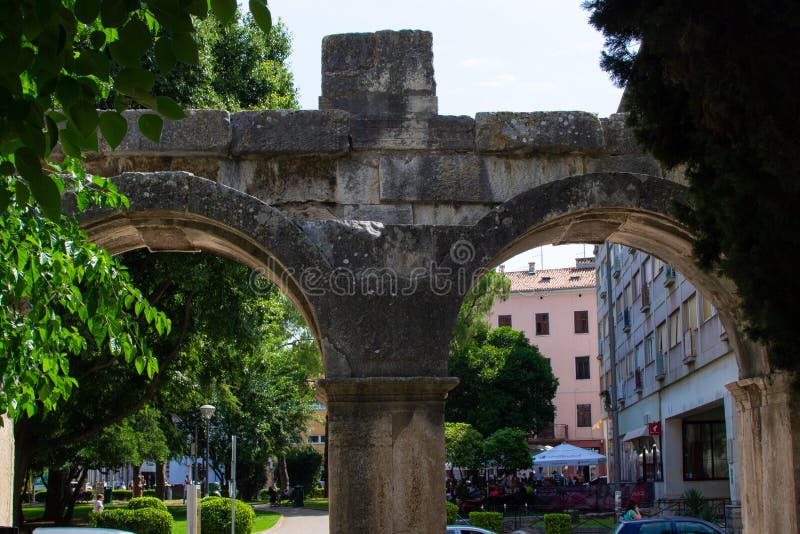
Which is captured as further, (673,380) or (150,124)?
(673,380)

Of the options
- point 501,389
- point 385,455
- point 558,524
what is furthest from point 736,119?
point 501,389

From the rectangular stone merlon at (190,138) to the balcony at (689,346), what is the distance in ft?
58.7

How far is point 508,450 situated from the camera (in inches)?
1187

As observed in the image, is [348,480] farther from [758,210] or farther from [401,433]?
[758,210]

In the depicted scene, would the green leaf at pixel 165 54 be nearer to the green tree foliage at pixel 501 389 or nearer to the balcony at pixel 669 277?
the balcony at pixel 669 277

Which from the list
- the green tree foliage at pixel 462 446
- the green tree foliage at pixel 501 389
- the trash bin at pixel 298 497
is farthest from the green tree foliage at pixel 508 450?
the green tree foliage at pixel 501 389

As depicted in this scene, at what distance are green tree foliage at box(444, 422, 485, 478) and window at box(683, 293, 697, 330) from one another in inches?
335

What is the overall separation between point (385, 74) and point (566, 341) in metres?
48.7

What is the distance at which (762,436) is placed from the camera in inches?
308

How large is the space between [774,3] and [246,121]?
12.9 feet

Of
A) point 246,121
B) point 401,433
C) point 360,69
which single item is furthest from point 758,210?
point 246,121

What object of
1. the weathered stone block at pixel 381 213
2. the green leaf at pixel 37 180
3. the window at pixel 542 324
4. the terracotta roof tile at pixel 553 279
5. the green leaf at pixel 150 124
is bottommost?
the green leaf at pixel 37 180

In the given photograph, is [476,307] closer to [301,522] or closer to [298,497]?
[301,522]

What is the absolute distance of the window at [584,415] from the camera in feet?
177
